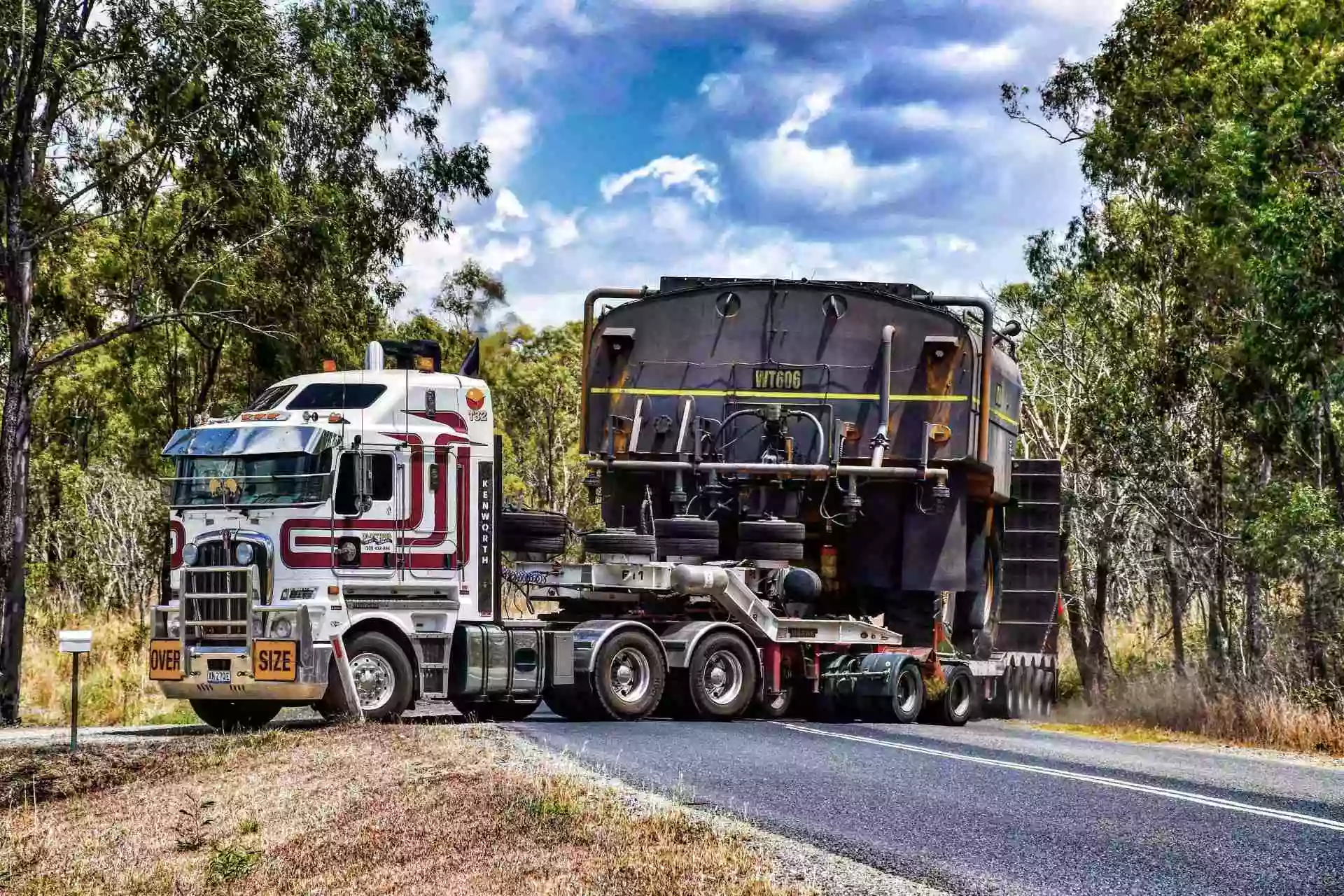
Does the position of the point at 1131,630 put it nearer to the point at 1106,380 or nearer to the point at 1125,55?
the point at 1106,380

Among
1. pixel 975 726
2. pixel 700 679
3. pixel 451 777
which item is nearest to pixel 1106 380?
pixel 975 726

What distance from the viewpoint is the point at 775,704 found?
1927 centimetres

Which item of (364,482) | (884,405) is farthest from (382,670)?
(884,405)

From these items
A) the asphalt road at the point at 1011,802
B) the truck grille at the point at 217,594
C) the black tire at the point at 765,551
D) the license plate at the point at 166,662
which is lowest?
the asphalt road at the point at 1011,802

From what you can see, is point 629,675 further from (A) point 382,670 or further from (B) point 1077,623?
(B) point 1077,623

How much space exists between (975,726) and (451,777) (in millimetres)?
9916

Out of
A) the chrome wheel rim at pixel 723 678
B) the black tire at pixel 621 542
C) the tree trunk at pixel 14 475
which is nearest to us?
the black tire at pixel 621 542

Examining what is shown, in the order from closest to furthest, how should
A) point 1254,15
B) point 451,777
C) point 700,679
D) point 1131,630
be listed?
point 451,777 < point 700,679 < point 1254,15 < point 1131,630

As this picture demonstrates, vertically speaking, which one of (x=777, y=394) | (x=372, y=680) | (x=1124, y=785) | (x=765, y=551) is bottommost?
(x=1124, y=785)

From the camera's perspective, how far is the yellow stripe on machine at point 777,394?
1944 centimetres

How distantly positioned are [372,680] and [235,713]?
2085mm

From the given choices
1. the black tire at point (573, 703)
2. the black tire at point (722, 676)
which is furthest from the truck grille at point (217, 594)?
the black tire at point (722, 676)

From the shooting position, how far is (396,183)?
1213 inches

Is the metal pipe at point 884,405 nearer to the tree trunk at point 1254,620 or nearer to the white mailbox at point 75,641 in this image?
the tree trunk at point 1254,620
